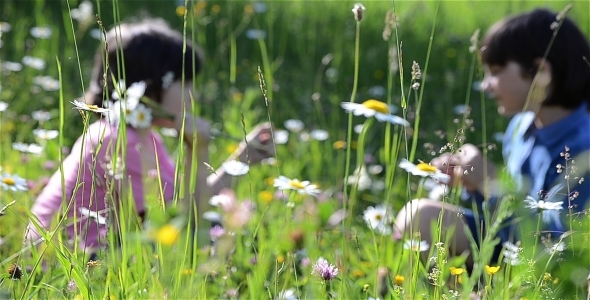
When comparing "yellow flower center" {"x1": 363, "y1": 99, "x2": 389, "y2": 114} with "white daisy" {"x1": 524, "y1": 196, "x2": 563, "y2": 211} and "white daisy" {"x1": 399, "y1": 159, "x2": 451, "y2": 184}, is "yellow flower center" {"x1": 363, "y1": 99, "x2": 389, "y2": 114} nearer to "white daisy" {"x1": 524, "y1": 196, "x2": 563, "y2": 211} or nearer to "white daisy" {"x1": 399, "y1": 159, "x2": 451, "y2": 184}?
"white daisy" {"x1": 399, "y1": 159, "x2": 451, "y2": 184}

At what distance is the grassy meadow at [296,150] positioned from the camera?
38.4 inches

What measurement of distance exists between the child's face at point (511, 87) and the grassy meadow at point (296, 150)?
163mm

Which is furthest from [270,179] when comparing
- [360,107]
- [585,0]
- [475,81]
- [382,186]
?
[585,0]

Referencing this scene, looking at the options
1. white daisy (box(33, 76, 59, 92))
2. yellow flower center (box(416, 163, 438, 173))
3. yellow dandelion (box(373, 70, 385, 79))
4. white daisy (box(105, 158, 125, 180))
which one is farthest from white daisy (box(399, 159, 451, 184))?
yellow dandelion (box(373, 70, 385, 79))

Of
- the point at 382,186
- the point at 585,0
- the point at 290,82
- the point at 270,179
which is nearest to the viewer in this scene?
the point at 270,179

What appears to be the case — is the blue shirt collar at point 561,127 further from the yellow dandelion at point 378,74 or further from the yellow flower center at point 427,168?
the yellow dandelion at point 378,74

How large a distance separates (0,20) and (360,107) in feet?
8.72

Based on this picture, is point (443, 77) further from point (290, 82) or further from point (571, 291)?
point (571, 291)

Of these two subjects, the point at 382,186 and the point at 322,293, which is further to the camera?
the point at 382,186

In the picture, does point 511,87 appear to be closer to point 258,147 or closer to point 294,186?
point 258,147

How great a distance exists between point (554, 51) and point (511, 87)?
13cm

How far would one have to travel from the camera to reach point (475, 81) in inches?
136

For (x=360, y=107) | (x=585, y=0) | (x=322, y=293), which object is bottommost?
(x=322, y=293)

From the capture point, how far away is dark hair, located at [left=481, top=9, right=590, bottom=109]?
1869 millimetres
